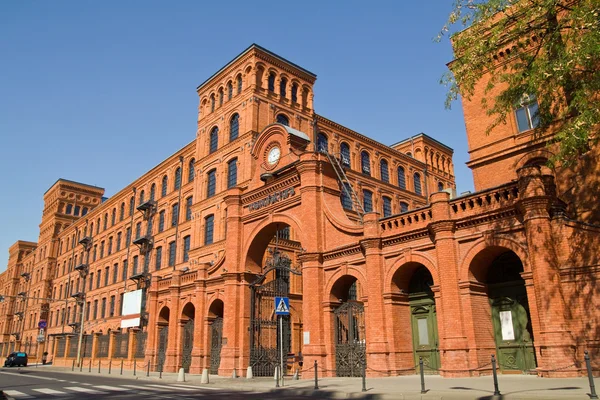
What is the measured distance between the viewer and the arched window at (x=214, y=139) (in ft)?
127

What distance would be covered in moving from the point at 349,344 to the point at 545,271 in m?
8.29

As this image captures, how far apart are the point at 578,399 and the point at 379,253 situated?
9.41 m

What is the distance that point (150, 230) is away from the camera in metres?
48.6

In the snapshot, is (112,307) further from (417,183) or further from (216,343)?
(417,183)

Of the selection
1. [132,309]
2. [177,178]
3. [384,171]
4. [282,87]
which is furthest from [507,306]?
[132,309]

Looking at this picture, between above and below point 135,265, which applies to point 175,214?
above

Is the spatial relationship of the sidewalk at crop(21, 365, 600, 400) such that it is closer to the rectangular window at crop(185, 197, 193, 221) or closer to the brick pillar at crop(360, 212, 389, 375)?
the brick pillar at crop(360, 212, 389, 375)

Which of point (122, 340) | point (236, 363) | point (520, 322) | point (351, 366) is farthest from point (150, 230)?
Answer: point (520, 322)

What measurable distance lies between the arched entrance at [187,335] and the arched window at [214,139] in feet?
47.7

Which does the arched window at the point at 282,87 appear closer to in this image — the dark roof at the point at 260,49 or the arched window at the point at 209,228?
the dark roof at the point at 260,49

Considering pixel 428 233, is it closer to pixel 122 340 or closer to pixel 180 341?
pixel 180 341

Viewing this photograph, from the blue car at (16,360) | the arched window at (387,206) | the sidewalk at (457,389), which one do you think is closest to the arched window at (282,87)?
the arched window at (387,206)

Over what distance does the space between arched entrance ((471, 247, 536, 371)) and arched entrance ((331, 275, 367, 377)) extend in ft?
15.9

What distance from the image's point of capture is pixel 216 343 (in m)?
25.7
